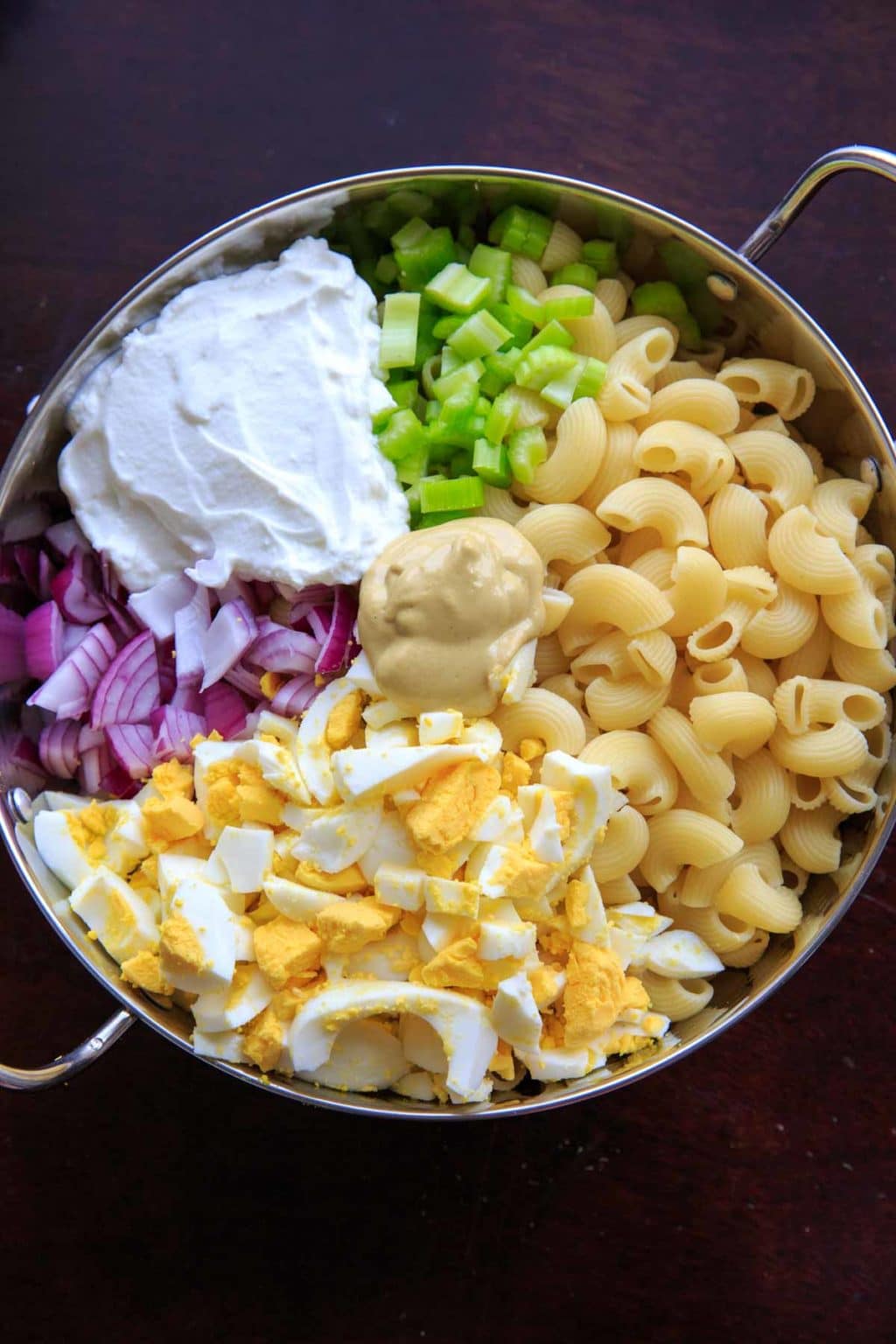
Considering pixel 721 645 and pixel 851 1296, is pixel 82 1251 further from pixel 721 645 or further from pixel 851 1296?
pixel 721 645

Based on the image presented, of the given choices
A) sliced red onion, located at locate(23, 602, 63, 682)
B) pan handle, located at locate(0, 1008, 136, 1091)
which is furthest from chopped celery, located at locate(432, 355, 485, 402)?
pan handle, located at locate(0, 1008, 136, 1091)

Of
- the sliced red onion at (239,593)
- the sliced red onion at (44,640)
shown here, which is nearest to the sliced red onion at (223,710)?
the sliced red onion at (239,593)

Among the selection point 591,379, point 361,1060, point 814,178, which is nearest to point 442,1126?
point 361,1060

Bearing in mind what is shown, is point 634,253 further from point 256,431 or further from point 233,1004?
point 233,1004

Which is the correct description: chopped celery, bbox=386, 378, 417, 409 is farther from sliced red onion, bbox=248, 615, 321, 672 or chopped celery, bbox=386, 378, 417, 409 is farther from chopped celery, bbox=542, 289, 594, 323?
sliced red onion, bbox=248, 615, 321, 672

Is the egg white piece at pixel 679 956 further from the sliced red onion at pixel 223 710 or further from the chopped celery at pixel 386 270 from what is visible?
the chopped celery at pixel 386 270

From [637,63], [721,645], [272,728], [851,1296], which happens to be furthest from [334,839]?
[637,63]
